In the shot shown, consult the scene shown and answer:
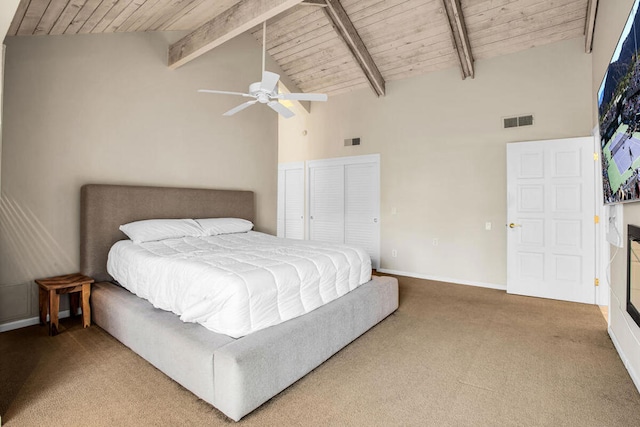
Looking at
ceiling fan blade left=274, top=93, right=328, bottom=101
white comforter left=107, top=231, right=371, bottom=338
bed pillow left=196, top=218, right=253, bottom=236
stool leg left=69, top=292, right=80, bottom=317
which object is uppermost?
ceiling fan blade left=274, top=93, right=328, bottom=101

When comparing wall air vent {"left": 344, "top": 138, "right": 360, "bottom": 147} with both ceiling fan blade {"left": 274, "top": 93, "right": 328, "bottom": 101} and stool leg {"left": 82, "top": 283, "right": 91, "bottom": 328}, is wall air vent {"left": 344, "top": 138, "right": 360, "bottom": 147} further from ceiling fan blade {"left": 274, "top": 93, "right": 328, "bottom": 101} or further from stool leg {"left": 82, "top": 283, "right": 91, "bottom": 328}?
stool leg {"left": 82, "top": 283, "right": 91, "bottom": 328}

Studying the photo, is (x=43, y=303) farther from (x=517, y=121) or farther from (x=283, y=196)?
(x=517, y=121)

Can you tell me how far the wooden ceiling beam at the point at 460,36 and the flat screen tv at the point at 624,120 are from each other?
1949 millimetres

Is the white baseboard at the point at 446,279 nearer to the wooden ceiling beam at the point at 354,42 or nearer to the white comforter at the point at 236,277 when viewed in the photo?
the white comforter at the point at 236,277

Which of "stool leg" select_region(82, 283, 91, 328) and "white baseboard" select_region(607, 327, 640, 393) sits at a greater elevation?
"stool leg" select_region(82, 283, 91, 328)

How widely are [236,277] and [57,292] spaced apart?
1.90 metres

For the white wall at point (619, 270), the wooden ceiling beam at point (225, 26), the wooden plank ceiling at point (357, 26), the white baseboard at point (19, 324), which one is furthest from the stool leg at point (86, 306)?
the white wall at point (619, 270)

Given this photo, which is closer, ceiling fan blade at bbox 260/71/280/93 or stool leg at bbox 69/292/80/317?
ceiling fan blade at bbox 260/71/280/93

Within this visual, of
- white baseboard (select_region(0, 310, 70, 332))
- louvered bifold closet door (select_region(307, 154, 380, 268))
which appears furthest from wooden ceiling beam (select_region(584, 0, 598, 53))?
white baseboard (select_region(0, 310, 70, 332))

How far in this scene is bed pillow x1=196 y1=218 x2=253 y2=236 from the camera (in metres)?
3.89

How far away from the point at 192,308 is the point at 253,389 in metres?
0.65

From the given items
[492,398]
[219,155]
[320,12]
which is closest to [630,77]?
[492,398]

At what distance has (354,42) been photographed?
4582 millimetres

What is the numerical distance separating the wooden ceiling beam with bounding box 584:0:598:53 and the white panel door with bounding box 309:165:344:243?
362 cm
